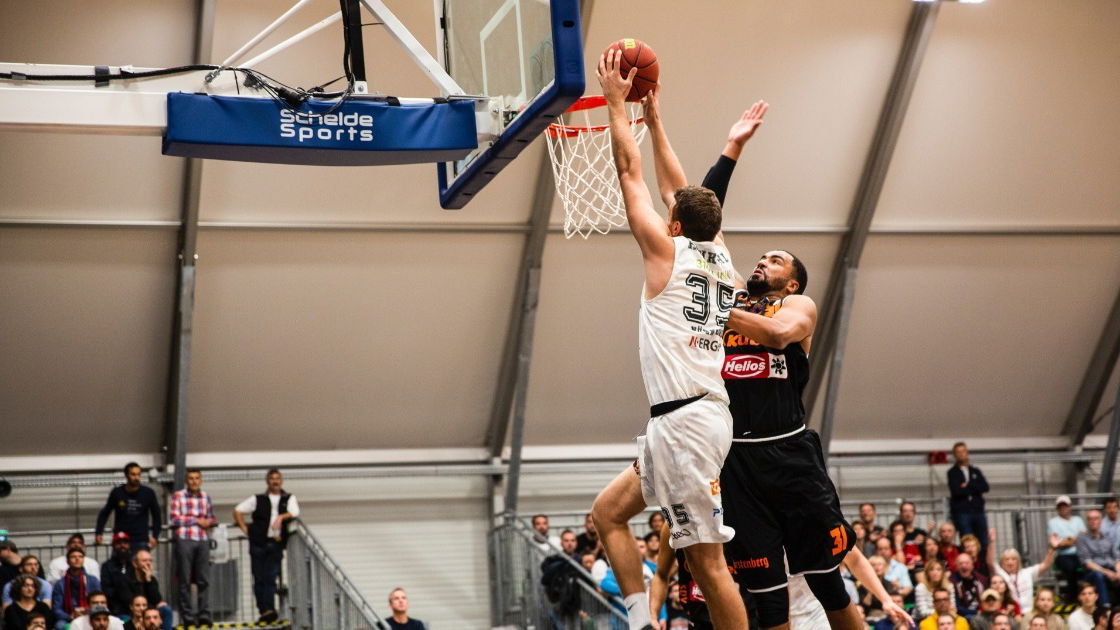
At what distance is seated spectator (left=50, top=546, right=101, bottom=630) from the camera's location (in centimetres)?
1452

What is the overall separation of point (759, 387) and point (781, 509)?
63 centimetres

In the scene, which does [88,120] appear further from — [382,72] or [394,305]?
[394,305]

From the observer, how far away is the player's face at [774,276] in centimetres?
713

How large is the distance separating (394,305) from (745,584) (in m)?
12.2

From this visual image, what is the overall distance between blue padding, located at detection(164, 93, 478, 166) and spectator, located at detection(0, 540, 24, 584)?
28.0 ft

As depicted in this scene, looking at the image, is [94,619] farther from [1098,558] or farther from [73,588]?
[1098,558]

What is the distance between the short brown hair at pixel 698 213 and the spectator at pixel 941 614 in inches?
371

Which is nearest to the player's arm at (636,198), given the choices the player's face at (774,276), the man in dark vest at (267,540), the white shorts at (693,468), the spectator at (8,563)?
the white shorts at (693,468)

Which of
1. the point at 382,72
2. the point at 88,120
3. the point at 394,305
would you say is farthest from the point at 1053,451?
the point at 88,120

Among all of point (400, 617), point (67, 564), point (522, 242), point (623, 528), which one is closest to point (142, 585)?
point (67, 564)

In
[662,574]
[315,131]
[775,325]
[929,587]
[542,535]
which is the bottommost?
[662,574]

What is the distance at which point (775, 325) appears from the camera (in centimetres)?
654

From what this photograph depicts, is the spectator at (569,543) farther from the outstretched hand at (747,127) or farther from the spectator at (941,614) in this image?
the outstretched hand at (747,127)

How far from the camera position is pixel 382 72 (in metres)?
15.9
